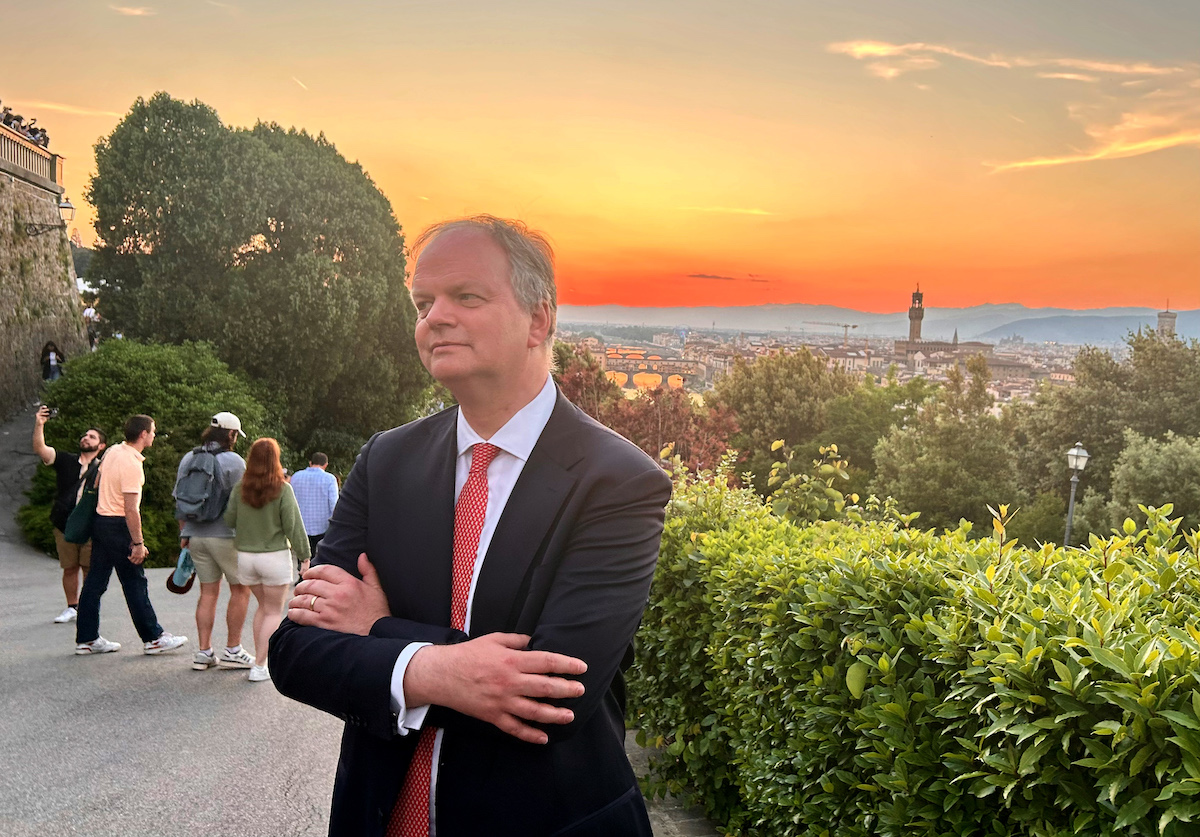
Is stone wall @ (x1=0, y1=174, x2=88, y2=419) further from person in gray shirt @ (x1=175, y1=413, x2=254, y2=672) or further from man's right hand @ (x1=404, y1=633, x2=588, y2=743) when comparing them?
man's right hand @ (x1=404, y1=633, x2=588, y2=743)

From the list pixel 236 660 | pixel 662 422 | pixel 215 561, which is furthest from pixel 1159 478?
pixel 215 561

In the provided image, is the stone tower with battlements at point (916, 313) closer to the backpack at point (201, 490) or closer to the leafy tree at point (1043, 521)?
the leafy tree at point (1043, 521)

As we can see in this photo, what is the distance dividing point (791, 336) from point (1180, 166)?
57.9 metres

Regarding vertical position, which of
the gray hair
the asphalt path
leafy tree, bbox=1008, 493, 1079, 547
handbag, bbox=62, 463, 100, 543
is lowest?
leafy tree, bbox=1008, 493, 1079, 547

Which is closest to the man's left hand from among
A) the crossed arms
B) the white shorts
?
the crossed arms

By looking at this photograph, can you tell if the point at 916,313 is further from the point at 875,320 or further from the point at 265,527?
the point at 265,527

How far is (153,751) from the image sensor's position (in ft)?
17.7

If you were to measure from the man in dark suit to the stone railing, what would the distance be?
26886 mm

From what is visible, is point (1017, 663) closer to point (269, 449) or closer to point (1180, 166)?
point (269, 449)

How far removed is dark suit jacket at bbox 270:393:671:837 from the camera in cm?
165

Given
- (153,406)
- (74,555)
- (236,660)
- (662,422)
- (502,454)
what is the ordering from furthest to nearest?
(662,422), (153,406), (74,555), (236,660), (502,454)

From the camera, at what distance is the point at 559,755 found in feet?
5.50

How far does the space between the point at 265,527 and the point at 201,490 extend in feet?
2.08

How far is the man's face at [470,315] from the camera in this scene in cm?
180
